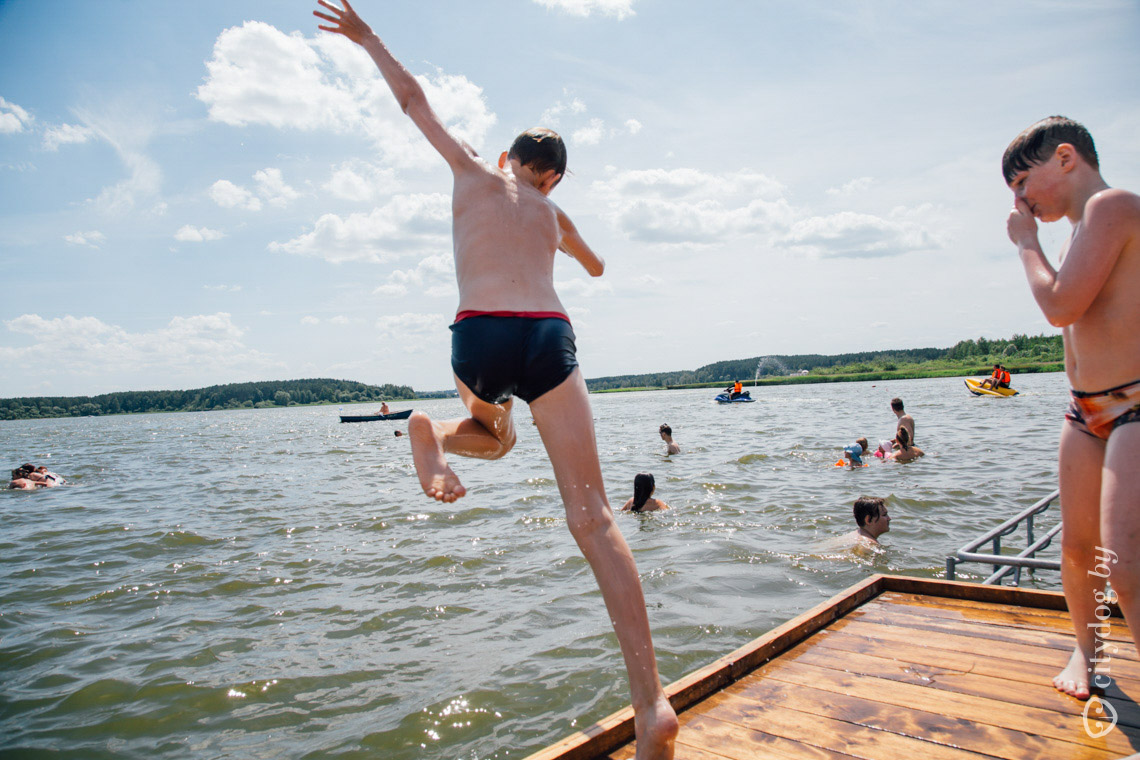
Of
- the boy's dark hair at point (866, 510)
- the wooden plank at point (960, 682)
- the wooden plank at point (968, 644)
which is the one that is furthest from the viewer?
the boy's dark hair at point (866, 510)

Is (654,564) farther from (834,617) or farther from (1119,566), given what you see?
(1119,566)

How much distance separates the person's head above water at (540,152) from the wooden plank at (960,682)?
114 inches

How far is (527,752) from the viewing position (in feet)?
13.7

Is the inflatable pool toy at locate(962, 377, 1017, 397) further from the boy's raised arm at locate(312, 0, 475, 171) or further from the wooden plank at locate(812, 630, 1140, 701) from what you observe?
the boy's raised arm at locate(312, 0, 475, 171)

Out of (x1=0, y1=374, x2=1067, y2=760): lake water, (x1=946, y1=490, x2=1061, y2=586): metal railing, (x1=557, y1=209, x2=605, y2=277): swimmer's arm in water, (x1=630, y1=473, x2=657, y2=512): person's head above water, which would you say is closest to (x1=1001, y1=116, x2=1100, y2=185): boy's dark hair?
(x1=557, y1=209, x2=605, y2=277): swimmer's arm in water

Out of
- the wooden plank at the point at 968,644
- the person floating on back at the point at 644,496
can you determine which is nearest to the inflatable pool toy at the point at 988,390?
the person floating on back at the point at 644,496

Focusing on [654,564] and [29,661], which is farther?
[654,564]

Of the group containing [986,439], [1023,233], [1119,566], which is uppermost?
[1023,233]

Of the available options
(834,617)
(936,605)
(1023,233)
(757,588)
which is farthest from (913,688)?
(757,588)

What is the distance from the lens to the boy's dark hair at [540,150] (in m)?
2.91

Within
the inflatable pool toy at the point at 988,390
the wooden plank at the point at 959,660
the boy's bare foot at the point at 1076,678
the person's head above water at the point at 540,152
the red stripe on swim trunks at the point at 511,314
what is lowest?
the inflatable pool toy at the point at 988,390

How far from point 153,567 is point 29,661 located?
343 cm

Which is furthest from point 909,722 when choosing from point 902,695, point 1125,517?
point 1125,517

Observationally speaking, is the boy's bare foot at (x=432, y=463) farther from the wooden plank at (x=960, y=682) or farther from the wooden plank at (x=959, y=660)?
the wooden plank at (x=959, y=660)
